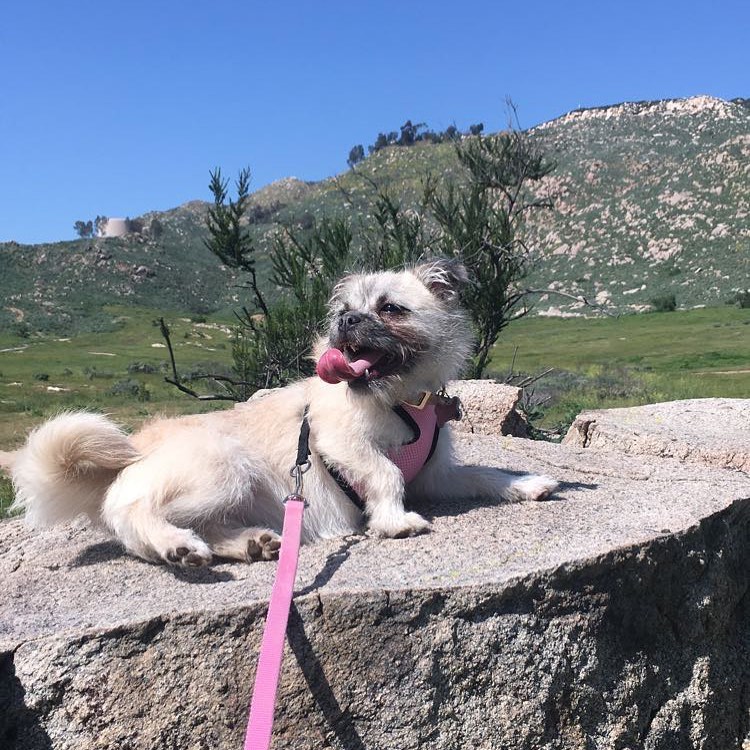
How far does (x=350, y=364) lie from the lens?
4176 mm

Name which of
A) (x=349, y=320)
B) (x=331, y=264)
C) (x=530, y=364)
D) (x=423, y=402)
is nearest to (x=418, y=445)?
(x=423, y=402)

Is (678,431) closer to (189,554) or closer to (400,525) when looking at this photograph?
(400,525)

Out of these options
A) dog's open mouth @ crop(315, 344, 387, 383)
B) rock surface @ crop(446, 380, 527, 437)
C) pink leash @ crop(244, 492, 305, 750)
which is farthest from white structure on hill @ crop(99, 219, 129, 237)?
pink leash @ crop(244, 492, 305, 750)

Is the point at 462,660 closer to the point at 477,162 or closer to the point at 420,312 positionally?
the point at 420,312

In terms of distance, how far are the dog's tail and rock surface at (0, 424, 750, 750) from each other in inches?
12.6

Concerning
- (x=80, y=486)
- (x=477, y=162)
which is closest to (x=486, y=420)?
(x=80, y=486)

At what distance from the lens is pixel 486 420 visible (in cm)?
907

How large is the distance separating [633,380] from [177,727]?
78.6 feet

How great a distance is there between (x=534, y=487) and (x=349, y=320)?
1.68 m

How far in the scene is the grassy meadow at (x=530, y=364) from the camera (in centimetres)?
2130

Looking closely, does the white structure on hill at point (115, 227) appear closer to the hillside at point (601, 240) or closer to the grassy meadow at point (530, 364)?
the hillside at point (601, 240)

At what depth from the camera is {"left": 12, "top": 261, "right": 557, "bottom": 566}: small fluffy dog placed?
13.1 ft

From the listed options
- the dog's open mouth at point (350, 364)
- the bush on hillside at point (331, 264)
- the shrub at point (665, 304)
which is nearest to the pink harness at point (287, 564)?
the dog's open mouth at point (350, 364)

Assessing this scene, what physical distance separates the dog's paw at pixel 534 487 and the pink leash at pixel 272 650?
1.93m
